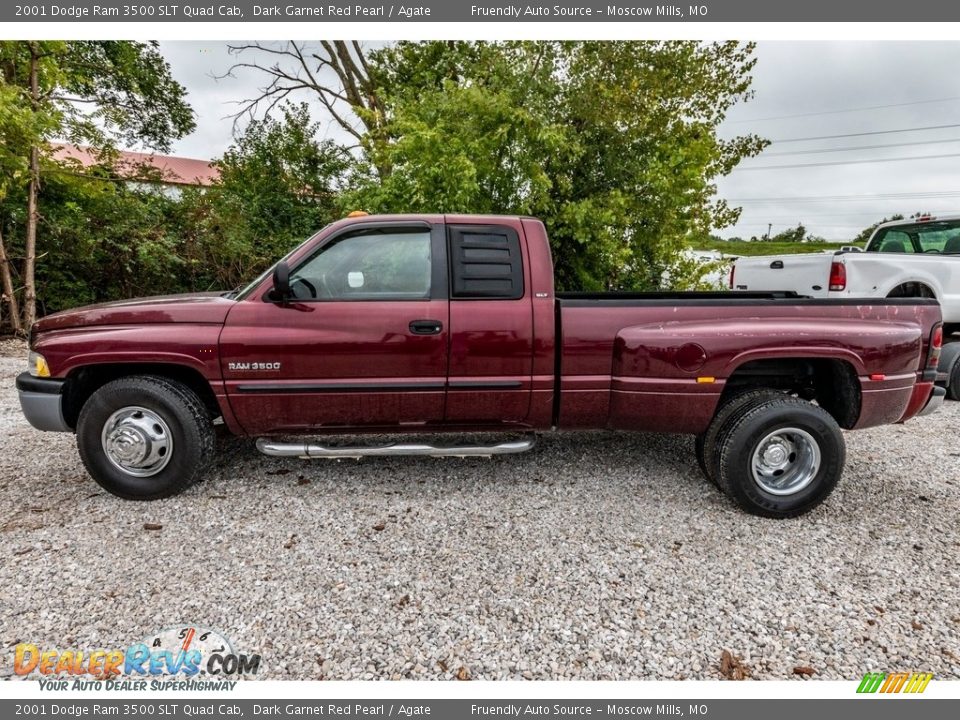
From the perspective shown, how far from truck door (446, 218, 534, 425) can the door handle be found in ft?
0.29

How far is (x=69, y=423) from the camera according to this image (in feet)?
10.8

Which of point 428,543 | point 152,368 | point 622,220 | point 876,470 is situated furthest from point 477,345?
point 622,220

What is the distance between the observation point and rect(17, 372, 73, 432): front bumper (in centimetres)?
315

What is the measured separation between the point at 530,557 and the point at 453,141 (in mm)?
5784

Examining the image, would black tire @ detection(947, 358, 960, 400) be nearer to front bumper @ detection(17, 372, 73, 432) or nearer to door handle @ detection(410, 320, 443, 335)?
door handle @ detection(410, 320, 443, 335)

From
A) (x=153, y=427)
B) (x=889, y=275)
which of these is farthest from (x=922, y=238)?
(x=153, y=427)

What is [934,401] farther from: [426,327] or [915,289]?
[915,289]

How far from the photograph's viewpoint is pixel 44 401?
3150mm

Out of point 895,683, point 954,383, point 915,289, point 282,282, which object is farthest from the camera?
point 915,289

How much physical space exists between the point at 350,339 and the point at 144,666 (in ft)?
6.03

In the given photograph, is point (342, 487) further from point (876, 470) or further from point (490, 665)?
point (876, 470)

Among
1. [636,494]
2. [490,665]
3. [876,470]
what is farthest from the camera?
[876,470]

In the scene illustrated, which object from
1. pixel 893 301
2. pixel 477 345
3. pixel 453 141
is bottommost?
pixel 477 345

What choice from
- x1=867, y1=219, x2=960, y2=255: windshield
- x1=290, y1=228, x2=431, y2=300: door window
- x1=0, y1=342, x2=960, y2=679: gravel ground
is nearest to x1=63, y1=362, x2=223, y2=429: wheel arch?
x1=0, y1=342, x2=960, y2=679: gravel ground
